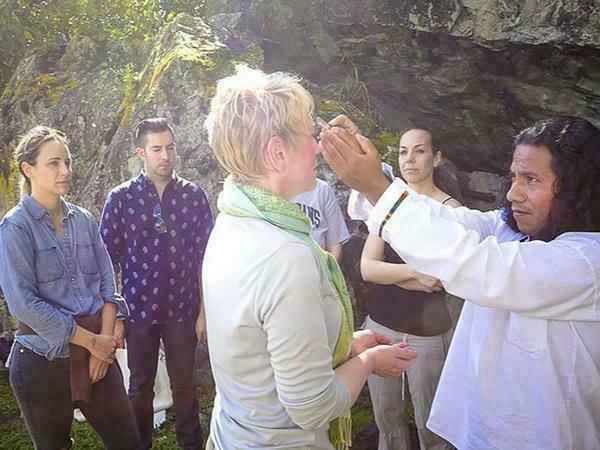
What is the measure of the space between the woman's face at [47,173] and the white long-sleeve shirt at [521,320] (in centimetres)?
190

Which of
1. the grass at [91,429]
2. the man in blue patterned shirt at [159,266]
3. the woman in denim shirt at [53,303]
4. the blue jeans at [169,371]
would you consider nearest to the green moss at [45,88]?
the man in blue patterned shirt at [159,266]

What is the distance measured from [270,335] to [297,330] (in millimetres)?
77

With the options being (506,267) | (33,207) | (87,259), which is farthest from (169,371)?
(506,267)

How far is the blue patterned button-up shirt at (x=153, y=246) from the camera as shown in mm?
3734

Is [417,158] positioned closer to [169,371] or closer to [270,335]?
[169,371]

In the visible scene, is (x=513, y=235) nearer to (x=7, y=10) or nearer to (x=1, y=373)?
(x=1, y=373)

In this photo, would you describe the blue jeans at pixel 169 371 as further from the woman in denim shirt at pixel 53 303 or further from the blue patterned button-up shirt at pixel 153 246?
the woman in denim shirt at pixel 53 303

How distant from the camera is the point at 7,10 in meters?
6.91

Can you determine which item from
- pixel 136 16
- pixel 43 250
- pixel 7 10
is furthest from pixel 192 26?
pixel 43 250

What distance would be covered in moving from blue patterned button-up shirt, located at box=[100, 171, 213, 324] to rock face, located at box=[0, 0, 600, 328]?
34.1 inches

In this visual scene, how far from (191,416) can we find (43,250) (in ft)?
5.33

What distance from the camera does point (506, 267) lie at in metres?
1.72

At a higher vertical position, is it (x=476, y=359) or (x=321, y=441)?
(x=476, y=359)

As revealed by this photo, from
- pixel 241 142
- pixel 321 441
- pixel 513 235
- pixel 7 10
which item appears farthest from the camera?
pixel 7 10
